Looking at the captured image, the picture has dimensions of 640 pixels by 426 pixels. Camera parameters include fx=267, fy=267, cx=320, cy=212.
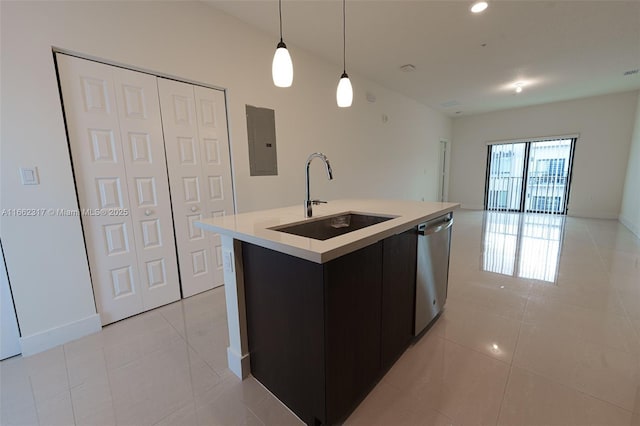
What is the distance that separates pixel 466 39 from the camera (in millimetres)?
3180

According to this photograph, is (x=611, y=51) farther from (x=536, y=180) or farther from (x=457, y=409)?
(x=457, y=409)

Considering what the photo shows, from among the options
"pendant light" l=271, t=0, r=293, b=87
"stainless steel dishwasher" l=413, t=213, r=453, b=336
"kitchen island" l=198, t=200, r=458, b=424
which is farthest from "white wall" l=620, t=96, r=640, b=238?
"pendant light" l=271, t=0, r=293, b=87

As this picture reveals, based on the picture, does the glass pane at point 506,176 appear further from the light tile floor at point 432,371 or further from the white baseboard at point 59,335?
the white baseboard at point 59,335

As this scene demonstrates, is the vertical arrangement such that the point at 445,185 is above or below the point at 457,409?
above

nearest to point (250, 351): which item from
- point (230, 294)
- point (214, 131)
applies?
point (230, 294)

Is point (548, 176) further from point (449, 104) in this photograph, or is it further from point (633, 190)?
point (449, 104)

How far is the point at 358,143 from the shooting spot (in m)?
4.54

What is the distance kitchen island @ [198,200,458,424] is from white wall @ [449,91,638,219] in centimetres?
723

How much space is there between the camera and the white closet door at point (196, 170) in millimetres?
2434

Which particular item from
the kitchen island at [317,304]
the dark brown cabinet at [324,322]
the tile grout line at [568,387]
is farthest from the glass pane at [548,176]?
the dark brown cabinet at [324,322]

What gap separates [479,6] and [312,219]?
2.66m

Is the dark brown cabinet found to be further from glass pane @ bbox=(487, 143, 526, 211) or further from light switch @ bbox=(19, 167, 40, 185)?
glass pane @ bbox=(487, 143, 526, 211)

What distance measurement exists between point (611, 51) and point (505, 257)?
3054mm

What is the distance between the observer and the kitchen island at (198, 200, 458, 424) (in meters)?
1.14
